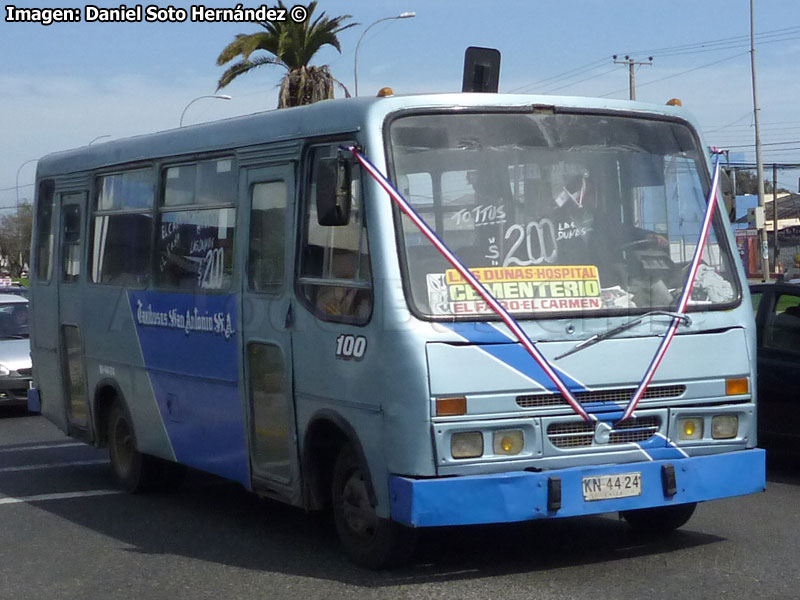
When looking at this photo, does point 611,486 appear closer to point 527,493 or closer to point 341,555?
point 527,493

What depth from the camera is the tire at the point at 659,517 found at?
820 centimetres

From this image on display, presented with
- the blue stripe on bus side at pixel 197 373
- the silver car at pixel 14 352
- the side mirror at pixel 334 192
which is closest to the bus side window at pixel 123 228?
the blue stripe on bus side at pixel 197 373

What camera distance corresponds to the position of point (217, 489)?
11367mm

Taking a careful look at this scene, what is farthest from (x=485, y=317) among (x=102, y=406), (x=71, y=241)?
(x=71, y=241)

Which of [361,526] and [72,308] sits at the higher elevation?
[72,308]

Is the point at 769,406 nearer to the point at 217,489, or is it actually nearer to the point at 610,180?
the point at 610,180

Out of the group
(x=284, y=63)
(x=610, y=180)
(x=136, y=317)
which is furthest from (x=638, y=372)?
(x=284, y=63)

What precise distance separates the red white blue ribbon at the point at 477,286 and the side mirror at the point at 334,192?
0.38ft

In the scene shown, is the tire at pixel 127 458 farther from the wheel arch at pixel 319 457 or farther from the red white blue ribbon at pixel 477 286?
the red white blue ribbon at pixel 477 286

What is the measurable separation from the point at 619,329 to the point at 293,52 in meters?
22.8

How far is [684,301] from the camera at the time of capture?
751 centimetres

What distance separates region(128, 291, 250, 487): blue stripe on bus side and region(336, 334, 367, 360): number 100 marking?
1.50 metres

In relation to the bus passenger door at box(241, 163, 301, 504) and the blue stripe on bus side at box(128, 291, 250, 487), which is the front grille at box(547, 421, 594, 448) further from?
the blue stripe on bus side at box(128, 291, 250, 487)

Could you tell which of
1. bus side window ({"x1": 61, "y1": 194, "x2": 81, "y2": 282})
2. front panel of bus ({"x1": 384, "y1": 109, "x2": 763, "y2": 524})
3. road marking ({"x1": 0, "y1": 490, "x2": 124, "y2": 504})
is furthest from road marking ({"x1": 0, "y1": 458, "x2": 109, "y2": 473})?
front panel of bus ({"x1": 384, "y1": 109, "x2": 763, "y2": 524})
